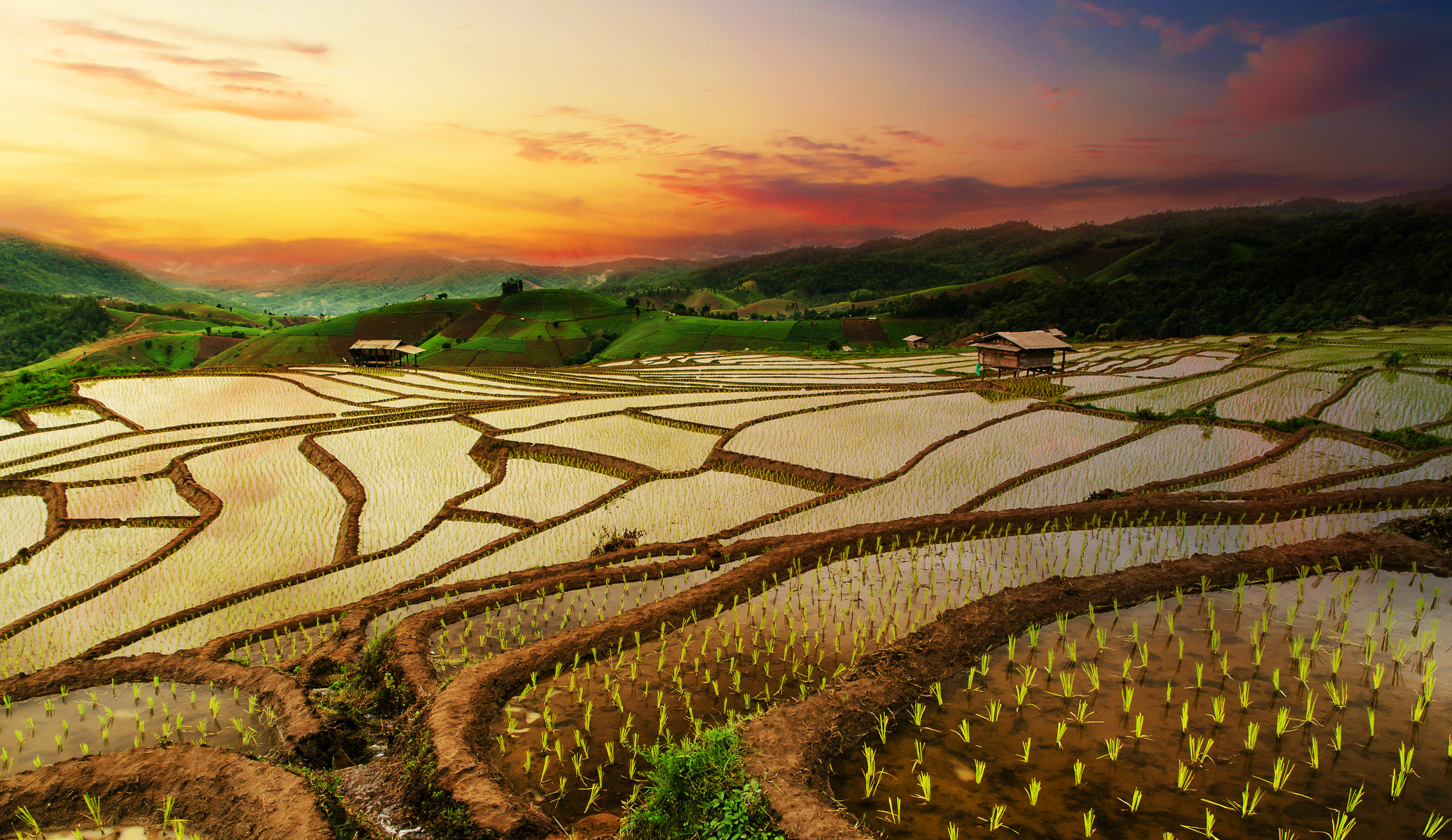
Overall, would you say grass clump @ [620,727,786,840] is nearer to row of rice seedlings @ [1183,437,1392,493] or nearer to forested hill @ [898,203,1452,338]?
row of rice seedlings @ [1183,437,1392,493]

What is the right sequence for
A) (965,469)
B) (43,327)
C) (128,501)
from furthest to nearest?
(43,327) < (965,469) < (128,501)

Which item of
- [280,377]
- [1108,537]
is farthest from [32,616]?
[280,377]

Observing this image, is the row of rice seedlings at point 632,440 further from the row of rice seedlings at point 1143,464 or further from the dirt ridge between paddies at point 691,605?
the row of rice seedlings at point 1143,464

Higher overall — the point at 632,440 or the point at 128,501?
the point at 632,440

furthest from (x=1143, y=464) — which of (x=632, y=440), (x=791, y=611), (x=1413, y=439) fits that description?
(x=632, y=440)

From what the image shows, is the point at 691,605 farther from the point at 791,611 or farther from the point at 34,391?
the point at 34,391

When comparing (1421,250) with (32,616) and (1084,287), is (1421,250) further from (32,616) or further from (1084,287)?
(32,616)

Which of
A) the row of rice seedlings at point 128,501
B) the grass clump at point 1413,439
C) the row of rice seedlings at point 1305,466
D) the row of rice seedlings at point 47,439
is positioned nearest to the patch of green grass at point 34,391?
the row of rice seedlings at point 47,439
